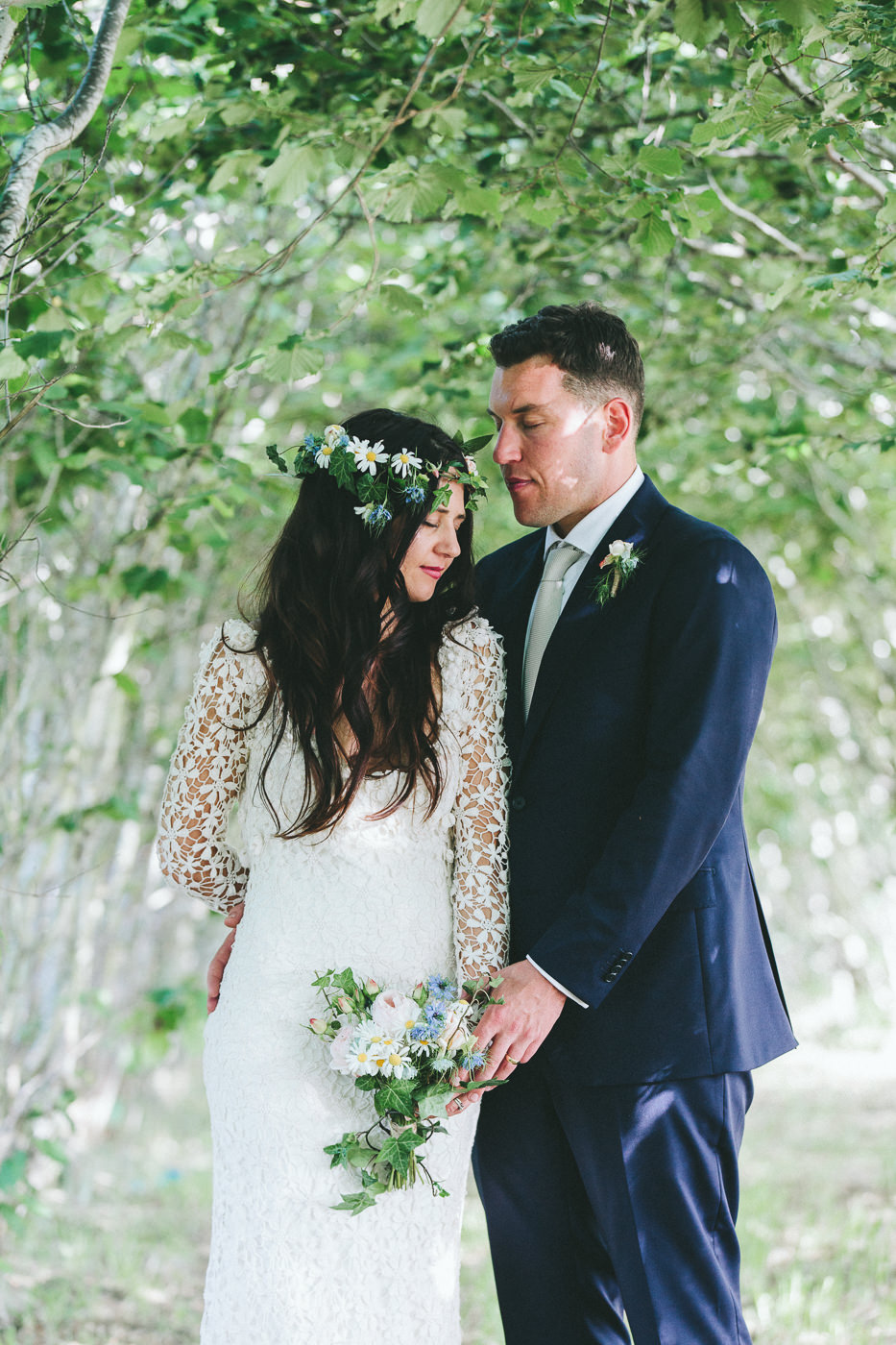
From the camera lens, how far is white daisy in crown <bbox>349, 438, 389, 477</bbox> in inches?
81.0

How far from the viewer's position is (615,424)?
240 centimetres

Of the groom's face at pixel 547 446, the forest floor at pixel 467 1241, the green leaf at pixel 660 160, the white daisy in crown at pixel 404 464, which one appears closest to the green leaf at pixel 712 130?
the green leaf at pixel 660 160

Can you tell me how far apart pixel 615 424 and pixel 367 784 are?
3.14 ft

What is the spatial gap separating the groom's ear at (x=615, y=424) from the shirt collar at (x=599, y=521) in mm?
87

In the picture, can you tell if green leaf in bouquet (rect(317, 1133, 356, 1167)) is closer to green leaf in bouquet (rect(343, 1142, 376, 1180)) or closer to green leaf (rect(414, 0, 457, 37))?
green leaf in bouquet (rect(343, 1142, 376, 1180))

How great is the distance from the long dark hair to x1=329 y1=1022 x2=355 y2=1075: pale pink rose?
A: 0.35 meters

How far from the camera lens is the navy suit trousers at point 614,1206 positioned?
6.61ft

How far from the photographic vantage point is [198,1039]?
8445 mm

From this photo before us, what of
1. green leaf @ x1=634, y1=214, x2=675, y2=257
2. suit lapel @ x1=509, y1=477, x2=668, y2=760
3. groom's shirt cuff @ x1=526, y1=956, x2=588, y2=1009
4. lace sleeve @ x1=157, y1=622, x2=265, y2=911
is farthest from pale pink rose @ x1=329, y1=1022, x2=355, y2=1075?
green leaf @ x1=634, y1=214, x2=675, y2=257

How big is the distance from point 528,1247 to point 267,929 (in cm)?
90

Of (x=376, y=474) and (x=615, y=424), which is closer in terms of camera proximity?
(x=376, y=474)

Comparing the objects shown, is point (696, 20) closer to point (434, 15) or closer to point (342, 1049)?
point (434, 15)

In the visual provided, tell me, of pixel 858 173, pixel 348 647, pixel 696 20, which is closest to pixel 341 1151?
pixel 348 647

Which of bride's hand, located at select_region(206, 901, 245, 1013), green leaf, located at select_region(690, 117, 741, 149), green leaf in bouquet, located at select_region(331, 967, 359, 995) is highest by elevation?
green leaf, located at select_region(690, 117, 741, 149)
